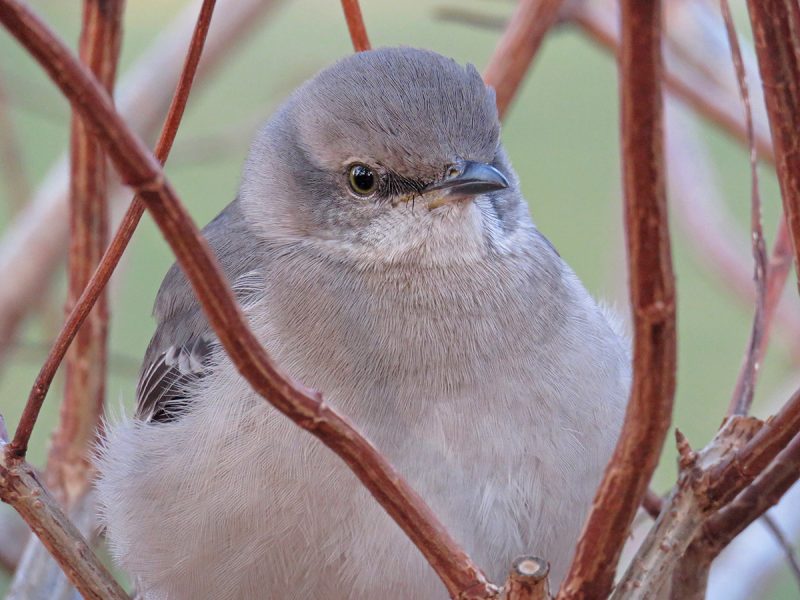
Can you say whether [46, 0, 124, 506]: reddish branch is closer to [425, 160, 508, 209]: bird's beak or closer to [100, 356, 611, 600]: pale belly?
[100, 356, 611, 600]: pale belly

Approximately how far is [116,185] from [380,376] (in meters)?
2.11

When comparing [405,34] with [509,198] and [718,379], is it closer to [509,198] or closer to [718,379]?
[718,379]

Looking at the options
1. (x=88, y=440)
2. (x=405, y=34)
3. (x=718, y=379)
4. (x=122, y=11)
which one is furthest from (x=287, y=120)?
(x=405, y=34)

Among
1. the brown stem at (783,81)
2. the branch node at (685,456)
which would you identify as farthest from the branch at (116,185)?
the brown stem at (783,81)

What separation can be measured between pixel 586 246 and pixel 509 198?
24.1 feet

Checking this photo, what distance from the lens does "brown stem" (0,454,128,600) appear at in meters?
2.18

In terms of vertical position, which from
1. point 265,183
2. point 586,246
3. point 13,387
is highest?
point 265,183

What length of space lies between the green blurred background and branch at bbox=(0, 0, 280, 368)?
3426 millimetres

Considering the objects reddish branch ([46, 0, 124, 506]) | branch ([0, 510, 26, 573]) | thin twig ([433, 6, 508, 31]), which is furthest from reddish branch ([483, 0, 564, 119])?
branch ([0, 510, 26, 573])

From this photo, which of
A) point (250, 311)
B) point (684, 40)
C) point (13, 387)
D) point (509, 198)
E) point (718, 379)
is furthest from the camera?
point (718, 379)

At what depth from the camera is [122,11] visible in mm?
3131

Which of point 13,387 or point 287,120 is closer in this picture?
point 287,120

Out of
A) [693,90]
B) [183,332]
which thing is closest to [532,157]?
[693,90]

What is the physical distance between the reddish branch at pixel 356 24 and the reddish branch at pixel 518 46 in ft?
1.67
